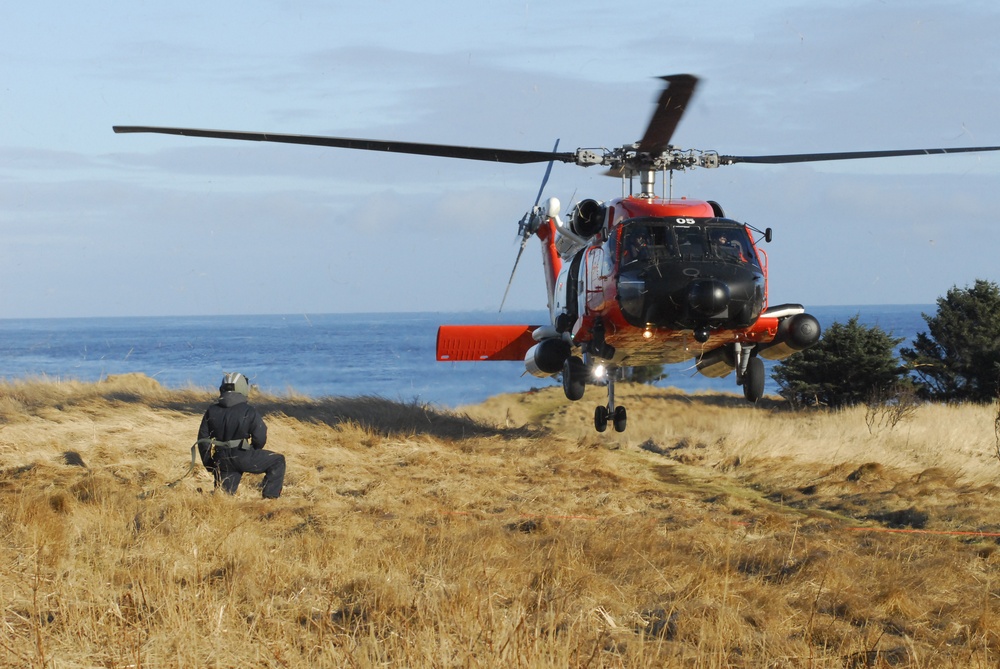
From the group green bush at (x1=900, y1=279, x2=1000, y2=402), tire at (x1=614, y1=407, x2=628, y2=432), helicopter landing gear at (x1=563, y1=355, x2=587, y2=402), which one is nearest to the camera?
helicopter landing gear at (x1=563, y1=355, x2=587, y2=402)

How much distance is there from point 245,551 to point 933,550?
6820 mm

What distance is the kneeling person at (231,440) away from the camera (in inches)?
418

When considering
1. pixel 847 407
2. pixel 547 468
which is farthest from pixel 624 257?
pixel 847 407

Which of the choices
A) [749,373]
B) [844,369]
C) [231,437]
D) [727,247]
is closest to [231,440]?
[231,437]

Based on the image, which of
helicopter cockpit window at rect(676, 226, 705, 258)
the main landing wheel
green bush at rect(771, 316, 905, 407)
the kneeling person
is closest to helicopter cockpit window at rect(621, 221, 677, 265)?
helicopter cockpit window at rect(676, 226, 705, 258)

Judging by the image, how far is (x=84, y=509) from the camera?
9.00 metres

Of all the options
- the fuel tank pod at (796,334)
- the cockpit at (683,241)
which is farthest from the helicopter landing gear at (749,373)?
the cockpit at (683,241)

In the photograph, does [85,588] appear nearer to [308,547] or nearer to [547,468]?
[308,547]

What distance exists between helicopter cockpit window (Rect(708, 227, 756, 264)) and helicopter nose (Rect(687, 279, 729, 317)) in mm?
784

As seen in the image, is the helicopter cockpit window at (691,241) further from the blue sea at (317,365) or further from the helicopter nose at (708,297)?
the blue sea at (317,365)

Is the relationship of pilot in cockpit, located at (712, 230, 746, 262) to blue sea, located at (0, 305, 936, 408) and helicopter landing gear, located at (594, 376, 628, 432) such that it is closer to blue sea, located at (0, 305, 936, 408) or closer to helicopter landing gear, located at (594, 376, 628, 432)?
helicopter landing gear, located at (594, 376, 628, 432)

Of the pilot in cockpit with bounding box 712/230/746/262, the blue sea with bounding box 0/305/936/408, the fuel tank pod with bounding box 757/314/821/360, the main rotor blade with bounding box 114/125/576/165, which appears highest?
the main rotor blade with bounding box 114/125/576/165

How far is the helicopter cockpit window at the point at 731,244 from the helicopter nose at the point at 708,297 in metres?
0.78

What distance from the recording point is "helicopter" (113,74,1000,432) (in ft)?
41.9
